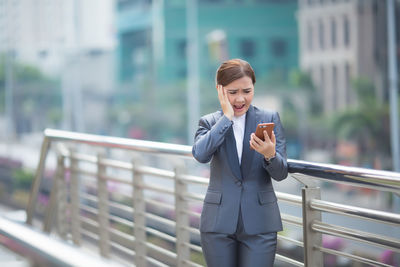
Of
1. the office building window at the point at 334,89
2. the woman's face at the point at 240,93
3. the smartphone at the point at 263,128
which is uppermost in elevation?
the office building window at the point at 334,89

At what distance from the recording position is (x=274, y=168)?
5.62 ft

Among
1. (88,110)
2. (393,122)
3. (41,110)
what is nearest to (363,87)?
(393,122)

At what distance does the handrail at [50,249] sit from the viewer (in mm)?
758

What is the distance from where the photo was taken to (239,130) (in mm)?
1800

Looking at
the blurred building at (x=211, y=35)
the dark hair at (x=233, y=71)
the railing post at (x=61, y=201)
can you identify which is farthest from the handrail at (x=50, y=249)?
the blurred building at (x=211, y=35)

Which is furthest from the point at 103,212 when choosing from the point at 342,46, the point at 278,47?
the point at 278,47

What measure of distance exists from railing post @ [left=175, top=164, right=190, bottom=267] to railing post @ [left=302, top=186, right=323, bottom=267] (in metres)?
0.86

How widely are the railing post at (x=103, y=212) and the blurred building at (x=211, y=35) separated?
17380 mm

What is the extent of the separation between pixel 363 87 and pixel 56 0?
39.1 ft

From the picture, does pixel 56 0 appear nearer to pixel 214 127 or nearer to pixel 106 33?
pixel 106 33

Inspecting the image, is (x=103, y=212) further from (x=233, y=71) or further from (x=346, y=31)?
(x=346, y=31)

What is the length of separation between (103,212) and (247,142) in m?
1.90

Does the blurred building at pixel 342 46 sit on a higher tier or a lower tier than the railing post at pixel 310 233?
higher

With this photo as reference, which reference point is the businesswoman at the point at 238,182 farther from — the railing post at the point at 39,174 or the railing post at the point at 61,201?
the railing post at the point at 61,201
